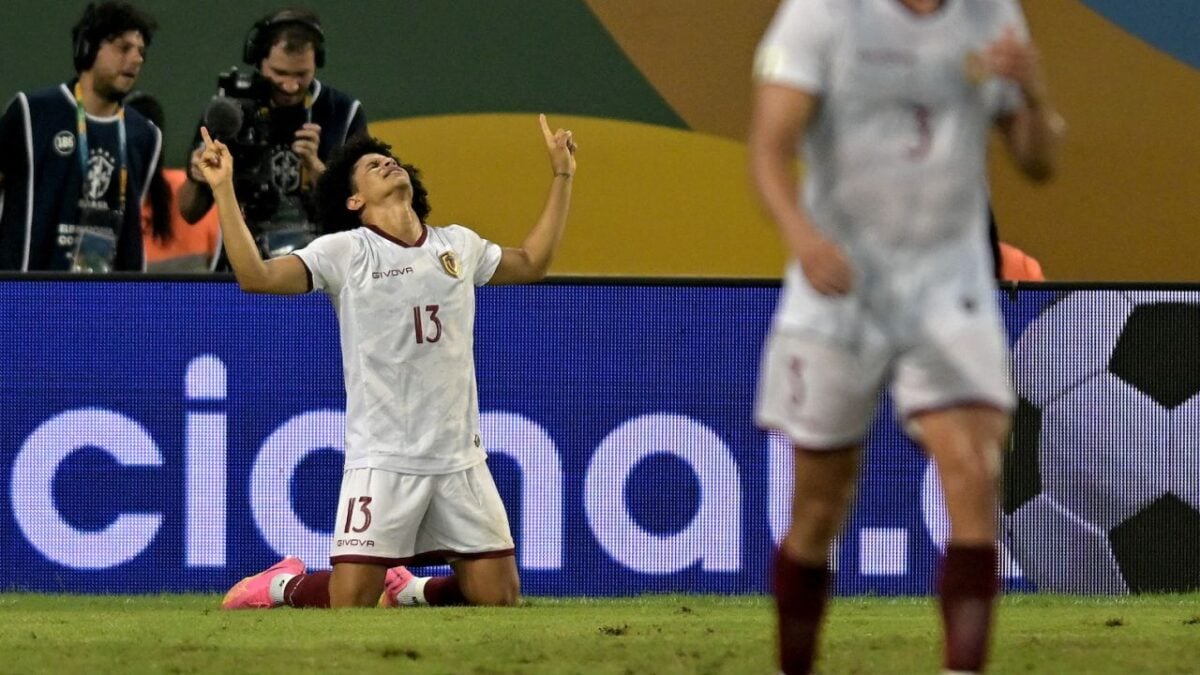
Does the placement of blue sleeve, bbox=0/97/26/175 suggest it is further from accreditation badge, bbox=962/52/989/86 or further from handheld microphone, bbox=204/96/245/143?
accreditation badge, bbox=962/52/989/86

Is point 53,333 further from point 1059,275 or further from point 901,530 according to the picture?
point 1059,275

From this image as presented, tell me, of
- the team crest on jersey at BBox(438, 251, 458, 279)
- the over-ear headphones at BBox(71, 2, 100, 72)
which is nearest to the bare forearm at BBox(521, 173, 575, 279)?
the team crest on jersey at BBox(438, 251, 458, 279)

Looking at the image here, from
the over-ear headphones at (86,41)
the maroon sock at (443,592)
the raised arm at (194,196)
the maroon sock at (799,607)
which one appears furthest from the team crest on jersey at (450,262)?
the maroon sock at (799,607)

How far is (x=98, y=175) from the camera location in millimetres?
9609

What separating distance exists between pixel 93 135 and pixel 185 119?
180 centimetres

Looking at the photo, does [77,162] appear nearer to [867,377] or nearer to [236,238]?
[236,238]

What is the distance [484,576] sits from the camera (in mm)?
8258

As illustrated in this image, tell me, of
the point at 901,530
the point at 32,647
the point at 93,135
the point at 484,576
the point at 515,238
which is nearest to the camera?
the point at 32,647

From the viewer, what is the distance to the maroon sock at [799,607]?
4.90 metres

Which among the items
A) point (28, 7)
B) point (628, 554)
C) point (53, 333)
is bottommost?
point (628, 554)

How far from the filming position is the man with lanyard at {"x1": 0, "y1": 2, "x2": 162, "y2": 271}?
9555 millimetres

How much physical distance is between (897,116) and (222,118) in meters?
4.99

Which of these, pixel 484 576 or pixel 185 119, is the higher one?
pixel 185 119

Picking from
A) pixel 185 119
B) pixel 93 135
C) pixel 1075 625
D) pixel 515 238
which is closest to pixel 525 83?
pixel 515 238
